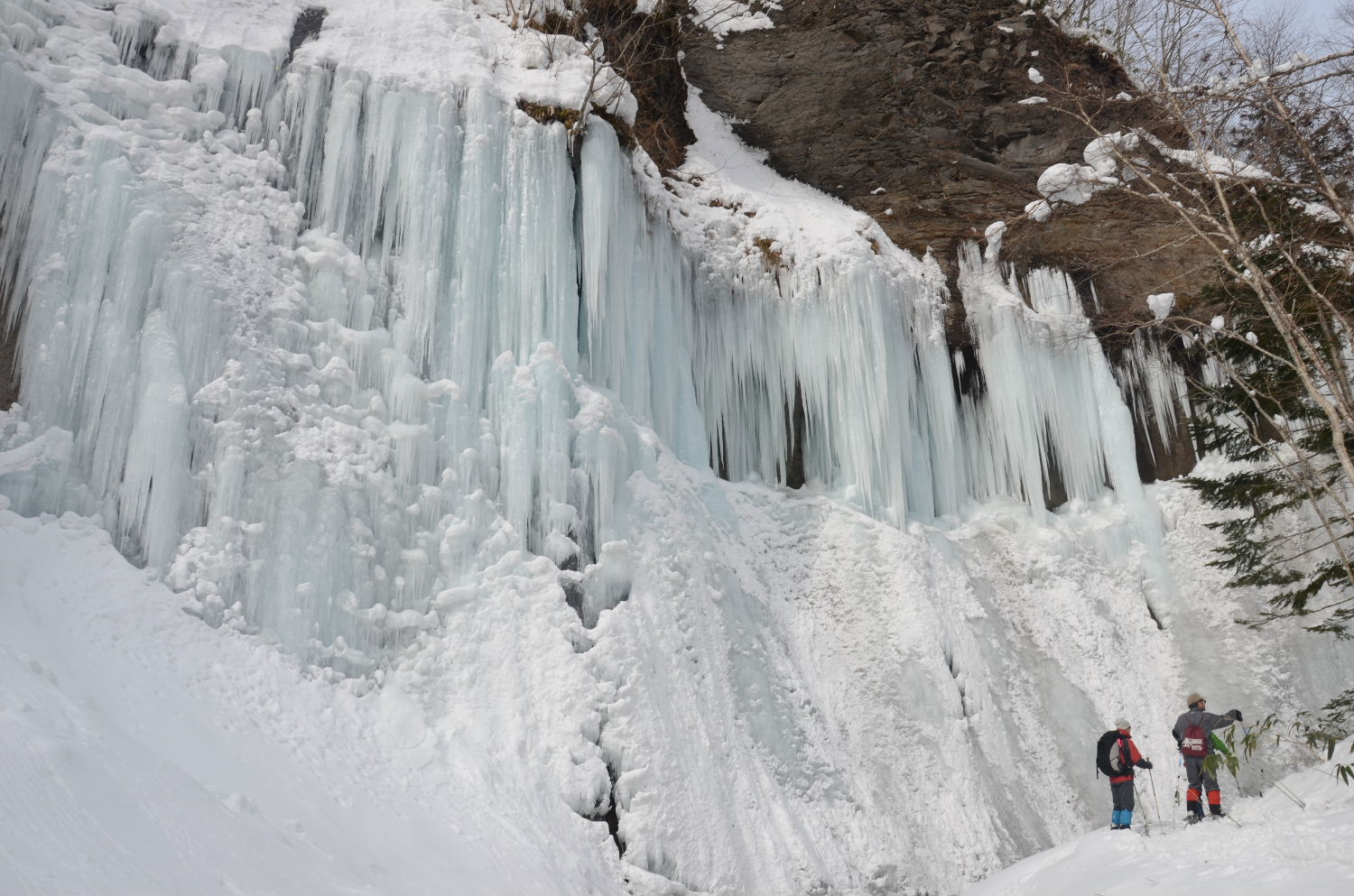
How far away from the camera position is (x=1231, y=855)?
5.54 metres

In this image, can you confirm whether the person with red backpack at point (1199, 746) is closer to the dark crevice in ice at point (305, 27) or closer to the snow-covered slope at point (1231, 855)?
the snow-covered slope at point (1231, 855)

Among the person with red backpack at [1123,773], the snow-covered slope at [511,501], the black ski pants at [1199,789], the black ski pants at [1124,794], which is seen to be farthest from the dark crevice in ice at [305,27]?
the black ski pants at [1199,789]

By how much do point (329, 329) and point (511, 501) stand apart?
7.07 ft

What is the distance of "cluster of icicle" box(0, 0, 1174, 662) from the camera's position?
7.40 m

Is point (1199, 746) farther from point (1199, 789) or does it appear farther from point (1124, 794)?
point (1124, 794)

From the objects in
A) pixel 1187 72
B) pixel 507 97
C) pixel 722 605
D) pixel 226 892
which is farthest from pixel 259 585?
pixel 1187 72

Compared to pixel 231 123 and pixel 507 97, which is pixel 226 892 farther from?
pixel 507 97

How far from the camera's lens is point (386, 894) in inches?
215

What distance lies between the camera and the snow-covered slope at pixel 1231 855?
15.9 ft

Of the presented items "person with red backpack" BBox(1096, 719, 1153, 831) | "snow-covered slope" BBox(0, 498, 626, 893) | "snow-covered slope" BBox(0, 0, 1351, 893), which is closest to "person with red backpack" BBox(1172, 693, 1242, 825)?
"person with red backpack" BBox(1096, 719, 1153, 831)

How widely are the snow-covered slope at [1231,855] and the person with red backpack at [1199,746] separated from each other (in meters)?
0.16

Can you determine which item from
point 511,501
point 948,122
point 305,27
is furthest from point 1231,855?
point 948,122

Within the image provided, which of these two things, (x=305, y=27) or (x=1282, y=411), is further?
(x=305, y=27)

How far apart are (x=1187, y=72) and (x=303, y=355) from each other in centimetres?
776
